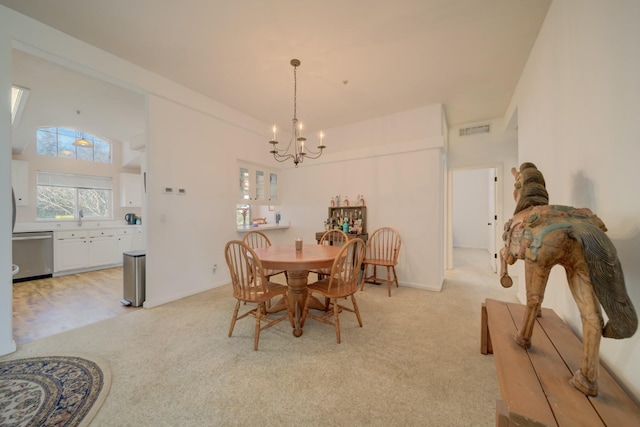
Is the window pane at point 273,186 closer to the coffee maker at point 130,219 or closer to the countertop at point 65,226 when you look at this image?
the countertop at point 65,226

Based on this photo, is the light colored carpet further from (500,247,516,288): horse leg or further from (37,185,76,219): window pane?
(37,185,76,219): window pane

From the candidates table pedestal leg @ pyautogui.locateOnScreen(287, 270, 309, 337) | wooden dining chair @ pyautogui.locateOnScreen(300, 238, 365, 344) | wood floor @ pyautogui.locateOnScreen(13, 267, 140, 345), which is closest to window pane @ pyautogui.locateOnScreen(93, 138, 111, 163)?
wood floor @ pyautogui.locateOnScreen(13, 267, 140, 345)

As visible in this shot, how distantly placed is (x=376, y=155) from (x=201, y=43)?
2871mm

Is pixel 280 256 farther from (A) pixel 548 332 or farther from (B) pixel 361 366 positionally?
(A) pixel 548 332

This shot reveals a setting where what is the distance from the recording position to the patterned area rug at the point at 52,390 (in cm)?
135

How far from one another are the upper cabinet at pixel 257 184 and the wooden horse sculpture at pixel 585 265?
397 cm

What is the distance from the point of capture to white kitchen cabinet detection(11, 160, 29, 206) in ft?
14.1

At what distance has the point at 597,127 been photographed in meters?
1.20

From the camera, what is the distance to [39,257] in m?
4.22

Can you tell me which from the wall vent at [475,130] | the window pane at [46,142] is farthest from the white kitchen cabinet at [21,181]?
the wall vent at [475,130]

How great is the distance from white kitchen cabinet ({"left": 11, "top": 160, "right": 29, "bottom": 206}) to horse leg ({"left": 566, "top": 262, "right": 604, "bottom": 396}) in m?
7.50

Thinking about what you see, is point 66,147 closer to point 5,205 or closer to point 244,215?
point 244,215

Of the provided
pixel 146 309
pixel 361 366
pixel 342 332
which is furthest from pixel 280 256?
pixel 146 309

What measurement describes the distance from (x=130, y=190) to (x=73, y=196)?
3.24 feet
